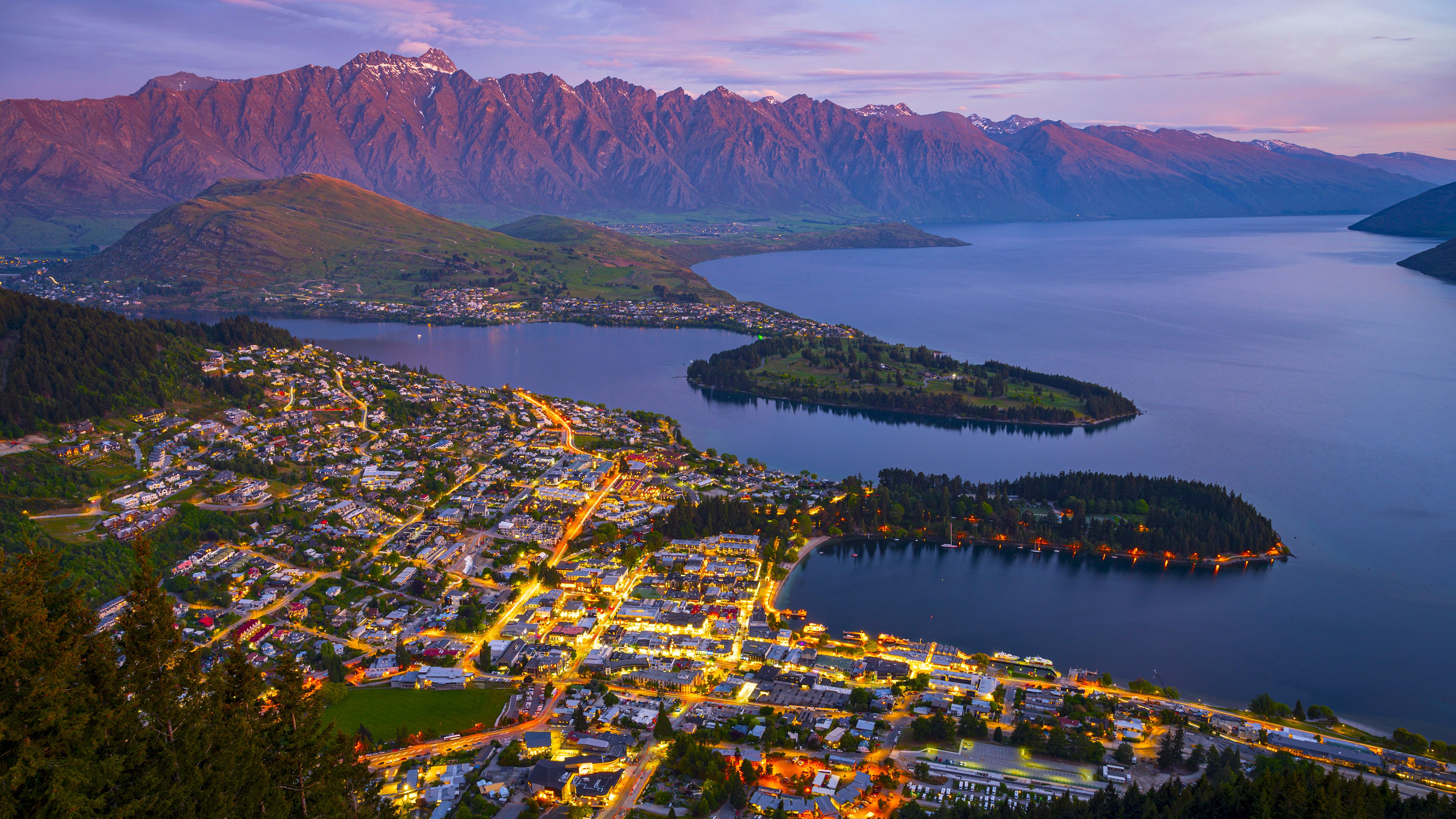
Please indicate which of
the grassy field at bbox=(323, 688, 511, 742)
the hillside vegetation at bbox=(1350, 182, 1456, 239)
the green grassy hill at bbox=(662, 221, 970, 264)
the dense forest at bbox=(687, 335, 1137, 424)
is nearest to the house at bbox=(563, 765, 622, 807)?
the grassy field at bbox=(323, 688, 511, 742)

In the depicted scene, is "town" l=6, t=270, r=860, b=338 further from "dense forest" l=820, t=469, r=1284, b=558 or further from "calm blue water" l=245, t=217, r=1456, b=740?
"dense forest" l=820, t=469, r=1284, b=558

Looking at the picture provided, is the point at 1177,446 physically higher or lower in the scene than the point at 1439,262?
lower

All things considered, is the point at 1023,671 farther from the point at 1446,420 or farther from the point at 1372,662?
the point at 1446,420

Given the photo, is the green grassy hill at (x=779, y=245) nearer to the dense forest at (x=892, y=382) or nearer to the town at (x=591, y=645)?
the dense forest at (x=892, y=382)

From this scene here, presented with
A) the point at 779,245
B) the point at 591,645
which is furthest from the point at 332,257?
the point at 591,645

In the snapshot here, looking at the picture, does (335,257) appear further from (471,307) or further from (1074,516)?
(1074,516)

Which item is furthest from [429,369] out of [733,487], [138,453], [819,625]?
[819,625]

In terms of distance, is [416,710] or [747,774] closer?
[747,774]
